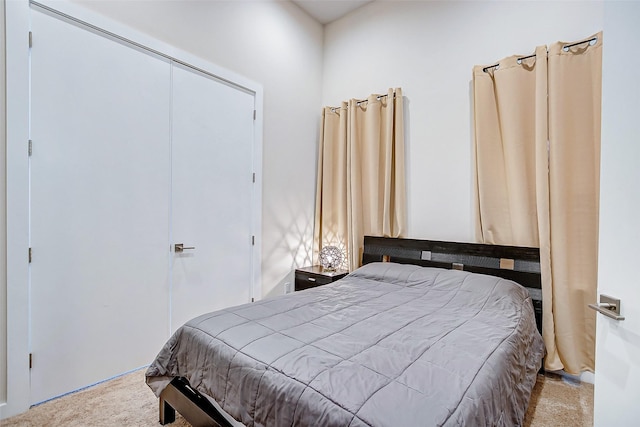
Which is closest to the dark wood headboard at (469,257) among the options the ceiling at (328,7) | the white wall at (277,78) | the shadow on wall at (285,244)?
the shadow on wall at (285,244)

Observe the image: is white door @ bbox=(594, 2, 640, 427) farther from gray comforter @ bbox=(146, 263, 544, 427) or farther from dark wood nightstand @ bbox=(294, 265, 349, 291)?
dark wood nightstand @ bbox=(294, 265, 349, 291)

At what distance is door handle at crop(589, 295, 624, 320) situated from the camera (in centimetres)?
95

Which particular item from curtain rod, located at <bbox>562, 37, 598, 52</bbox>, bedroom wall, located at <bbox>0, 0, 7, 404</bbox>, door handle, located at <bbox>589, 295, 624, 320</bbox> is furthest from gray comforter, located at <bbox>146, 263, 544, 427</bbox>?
curtain rod, located at <bbox>562, 37, 598, 52</bbox>

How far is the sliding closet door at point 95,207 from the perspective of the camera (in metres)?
1.92

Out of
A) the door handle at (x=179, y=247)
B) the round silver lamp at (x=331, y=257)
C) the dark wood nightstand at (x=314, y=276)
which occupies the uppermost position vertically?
the door handle at (x=179, y=247)

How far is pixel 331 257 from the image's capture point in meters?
Result: 3.38

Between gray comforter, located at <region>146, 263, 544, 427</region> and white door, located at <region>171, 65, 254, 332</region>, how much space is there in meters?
0.99

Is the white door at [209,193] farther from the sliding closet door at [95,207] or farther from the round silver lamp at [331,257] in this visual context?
the round silver lamp at [331,257]

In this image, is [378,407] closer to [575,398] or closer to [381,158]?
[575,398]

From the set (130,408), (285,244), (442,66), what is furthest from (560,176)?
(130,408)

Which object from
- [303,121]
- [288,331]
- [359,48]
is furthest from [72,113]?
[359,48]

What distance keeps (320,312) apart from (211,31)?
8.12 ft

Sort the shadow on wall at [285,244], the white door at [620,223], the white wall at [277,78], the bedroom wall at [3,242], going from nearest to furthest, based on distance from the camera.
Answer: the white door at [620,223]
the bedroom wall at [3,242]
the white wall at [277,78]
the shadow on wall at [285,244]

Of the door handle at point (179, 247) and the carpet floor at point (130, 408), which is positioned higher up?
the door handle at point (179, 247)
